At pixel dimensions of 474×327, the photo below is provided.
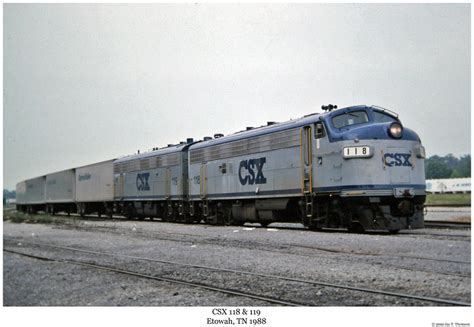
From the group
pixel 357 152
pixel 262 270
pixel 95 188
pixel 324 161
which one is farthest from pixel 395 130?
pixel 95 188

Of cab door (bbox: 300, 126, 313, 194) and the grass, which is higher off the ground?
cab door (bbox: 300, 126, 313, 194)

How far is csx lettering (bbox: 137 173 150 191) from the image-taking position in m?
29.3

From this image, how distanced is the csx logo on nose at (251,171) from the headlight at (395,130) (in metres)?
5.25

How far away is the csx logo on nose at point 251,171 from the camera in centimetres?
1938

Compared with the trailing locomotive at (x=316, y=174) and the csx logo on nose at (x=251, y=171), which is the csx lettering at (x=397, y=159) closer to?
the trailing locomotive at (x=316, y=174)

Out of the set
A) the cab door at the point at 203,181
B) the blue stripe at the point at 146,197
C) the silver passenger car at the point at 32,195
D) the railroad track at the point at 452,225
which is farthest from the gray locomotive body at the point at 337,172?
the silver passenger car at the point at 32,195

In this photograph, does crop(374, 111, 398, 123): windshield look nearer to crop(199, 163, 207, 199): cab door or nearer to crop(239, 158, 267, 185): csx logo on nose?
crop(239, 158, 267, 185): csx logo on nose

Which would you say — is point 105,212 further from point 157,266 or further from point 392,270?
point 392,270

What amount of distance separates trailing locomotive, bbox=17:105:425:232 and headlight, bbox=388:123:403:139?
0.03 meters

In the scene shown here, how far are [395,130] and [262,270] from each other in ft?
24.5

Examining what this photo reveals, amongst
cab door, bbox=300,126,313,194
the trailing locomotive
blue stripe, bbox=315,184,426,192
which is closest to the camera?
blue stripe, bbox=315,184,426,192
